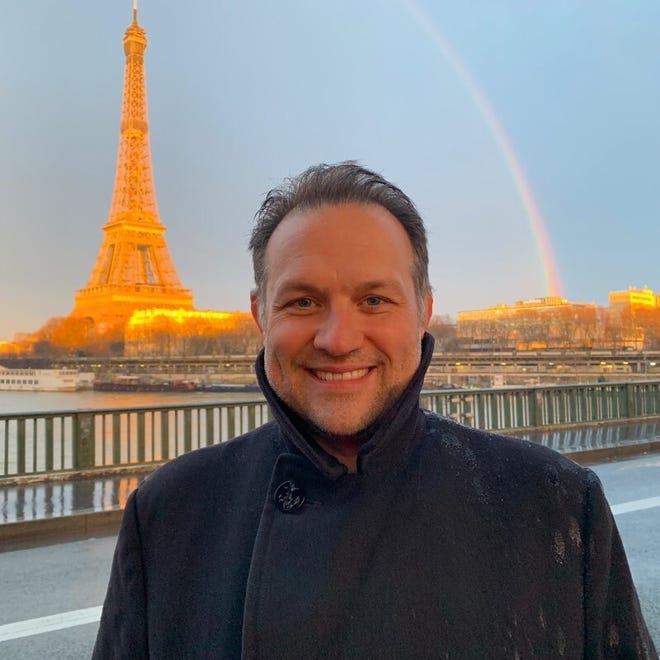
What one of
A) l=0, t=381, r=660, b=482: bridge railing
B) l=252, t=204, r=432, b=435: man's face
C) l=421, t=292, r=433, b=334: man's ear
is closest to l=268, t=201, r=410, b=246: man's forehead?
l=252, t=204, r=432, b=435: man's face

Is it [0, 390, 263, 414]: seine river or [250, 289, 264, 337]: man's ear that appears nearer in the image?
[250, 289, 264, 337]: man's ear

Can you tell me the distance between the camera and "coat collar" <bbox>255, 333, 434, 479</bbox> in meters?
1.36

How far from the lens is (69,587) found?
207 inches

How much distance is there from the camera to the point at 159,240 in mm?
79188

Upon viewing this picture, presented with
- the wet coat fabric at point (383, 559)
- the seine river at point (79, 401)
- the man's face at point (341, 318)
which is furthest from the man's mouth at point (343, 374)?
the seine river at point (79, 401)

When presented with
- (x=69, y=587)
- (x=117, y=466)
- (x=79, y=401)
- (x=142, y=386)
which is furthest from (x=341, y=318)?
(x=142, y=386)

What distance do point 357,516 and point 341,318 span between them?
1.35ft

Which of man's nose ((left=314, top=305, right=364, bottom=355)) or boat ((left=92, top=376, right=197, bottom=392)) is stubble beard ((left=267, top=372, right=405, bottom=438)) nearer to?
man's nose ((left=314, top=305, right=364, bottom=355))

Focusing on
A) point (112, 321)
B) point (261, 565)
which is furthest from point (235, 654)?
point (112, 321)

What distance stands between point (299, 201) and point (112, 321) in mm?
75931

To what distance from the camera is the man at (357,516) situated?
1272 mm

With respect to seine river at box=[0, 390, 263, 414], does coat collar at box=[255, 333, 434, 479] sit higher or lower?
higher

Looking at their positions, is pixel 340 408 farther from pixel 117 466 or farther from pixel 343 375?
pixel 117 466

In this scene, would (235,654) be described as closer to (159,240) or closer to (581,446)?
(581,446)
